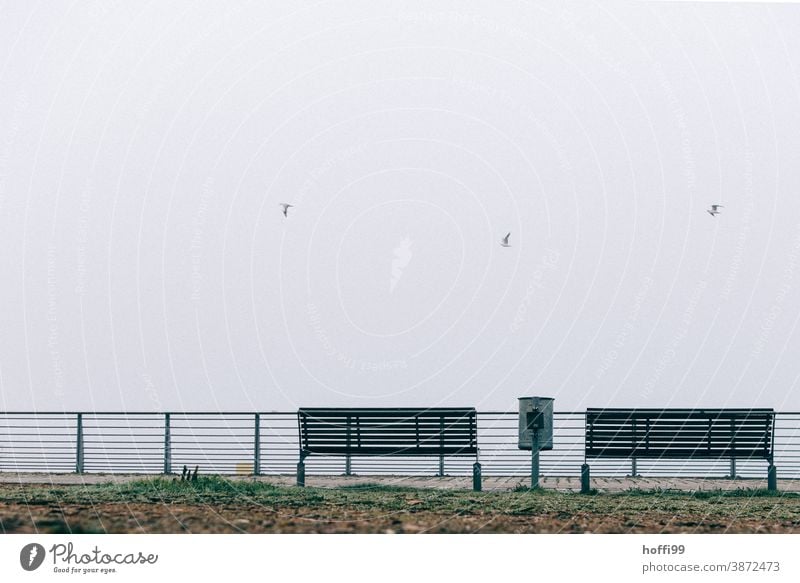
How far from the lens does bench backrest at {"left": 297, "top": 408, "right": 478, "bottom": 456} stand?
35.2 ft

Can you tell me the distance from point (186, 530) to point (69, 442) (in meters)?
7.09

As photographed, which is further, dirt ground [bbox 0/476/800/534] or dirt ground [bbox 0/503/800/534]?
dirt ground [bbox 0/476/800/534]

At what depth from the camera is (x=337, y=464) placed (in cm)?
1171

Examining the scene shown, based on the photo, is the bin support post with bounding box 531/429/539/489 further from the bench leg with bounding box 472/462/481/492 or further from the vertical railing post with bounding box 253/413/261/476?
the vertical railing post with bounding box 253/413/261/476

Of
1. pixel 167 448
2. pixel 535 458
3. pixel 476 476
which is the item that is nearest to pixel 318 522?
pixel 476 476

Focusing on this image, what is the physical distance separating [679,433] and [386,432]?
9.51ft

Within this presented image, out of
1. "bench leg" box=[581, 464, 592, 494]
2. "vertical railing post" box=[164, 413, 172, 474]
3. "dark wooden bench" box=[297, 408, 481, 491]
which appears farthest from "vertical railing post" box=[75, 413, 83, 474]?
"bench leg" box=[581, 464, 592, 494]

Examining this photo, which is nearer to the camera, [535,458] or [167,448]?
[535,458]

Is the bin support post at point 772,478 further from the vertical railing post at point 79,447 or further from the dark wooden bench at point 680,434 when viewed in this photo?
the vertical railing post at point 79,447

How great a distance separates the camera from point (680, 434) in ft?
35.6
